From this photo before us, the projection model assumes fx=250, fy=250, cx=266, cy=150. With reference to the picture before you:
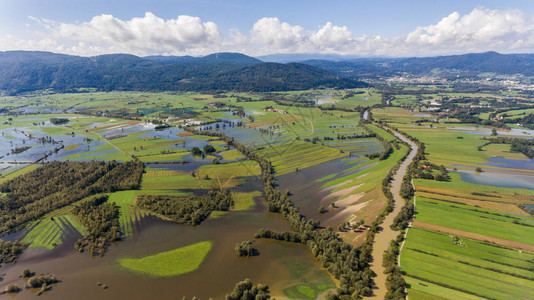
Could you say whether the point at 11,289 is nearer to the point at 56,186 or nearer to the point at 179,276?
the point at 179,276

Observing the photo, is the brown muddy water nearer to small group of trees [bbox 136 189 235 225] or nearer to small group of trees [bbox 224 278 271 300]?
small group of trees [bbox 224 278 271 300]

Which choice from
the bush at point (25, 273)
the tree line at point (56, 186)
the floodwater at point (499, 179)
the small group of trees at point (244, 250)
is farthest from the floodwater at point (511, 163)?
the bush at point (25, 273)

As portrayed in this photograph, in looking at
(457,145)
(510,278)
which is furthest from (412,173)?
(457,145)

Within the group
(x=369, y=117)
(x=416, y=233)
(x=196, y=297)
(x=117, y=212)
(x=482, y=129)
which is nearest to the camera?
(x=196, y=297)

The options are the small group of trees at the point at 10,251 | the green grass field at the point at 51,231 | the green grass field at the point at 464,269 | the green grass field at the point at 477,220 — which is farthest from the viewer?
the green grass field at the point at 477,220

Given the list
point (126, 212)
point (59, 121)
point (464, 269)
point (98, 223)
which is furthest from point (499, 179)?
point (59, 121)

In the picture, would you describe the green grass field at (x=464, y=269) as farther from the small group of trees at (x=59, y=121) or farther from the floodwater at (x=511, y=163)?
the small group of trees at (x=59, y=121)

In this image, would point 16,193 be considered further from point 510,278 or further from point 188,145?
point 510,278
